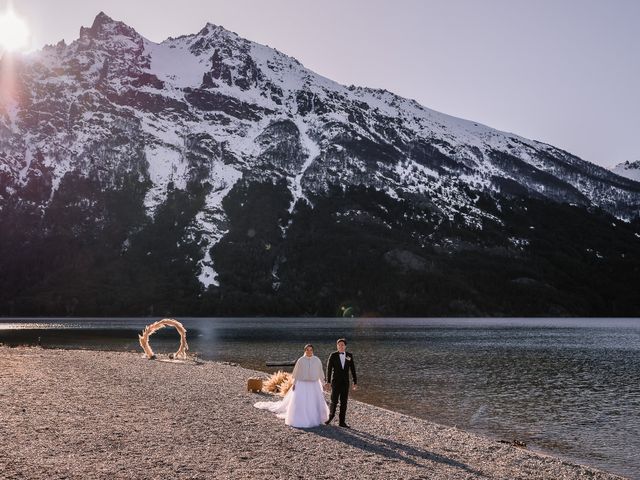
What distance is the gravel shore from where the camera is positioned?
17797mm

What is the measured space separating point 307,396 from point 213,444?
5.62m

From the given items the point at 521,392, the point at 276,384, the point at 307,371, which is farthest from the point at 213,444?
the point at 521,392

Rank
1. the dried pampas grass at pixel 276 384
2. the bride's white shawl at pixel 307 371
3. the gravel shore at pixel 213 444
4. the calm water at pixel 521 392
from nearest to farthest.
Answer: the gravel shore at pixel 213 444 < the bride's white shawl at pixel 307 371 < the calm water at pixel 521 392 < the dried pampas grass at pixel 276 384

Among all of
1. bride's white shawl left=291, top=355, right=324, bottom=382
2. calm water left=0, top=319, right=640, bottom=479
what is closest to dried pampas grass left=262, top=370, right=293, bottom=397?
calm water left=0, top=319, right=640, bottom=479

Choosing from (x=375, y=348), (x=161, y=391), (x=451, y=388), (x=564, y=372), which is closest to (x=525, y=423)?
(x=451, y=388)

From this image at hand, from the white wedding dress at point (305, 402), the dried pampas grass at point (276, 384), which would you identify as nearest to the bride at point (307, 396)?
the white wedding dress at point (305, 402)

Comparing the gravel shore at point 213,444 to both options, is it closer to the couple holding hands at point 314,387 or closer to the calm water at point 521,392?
the couple holding hands at point 314,387

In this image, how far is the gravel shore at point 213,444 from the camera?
17.8 m

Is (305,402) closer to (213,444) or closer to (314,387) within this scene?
(314,387)

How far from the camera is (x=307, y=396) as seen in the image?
2581 cm

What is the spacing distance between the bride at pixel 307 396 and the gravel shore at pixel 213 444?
625 millimetres

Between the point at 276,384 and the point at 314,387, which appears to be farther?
the point at 276,384

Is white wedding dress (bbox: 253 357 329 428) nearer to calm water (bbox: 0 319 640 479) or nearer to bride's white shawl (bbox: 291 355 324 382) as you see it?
bride's white shawl (bbox: 291 355 324 382)

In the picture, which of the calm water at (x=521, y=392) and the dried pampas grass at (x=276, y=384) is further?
the dried pampas grass at (x=276, y=384)
